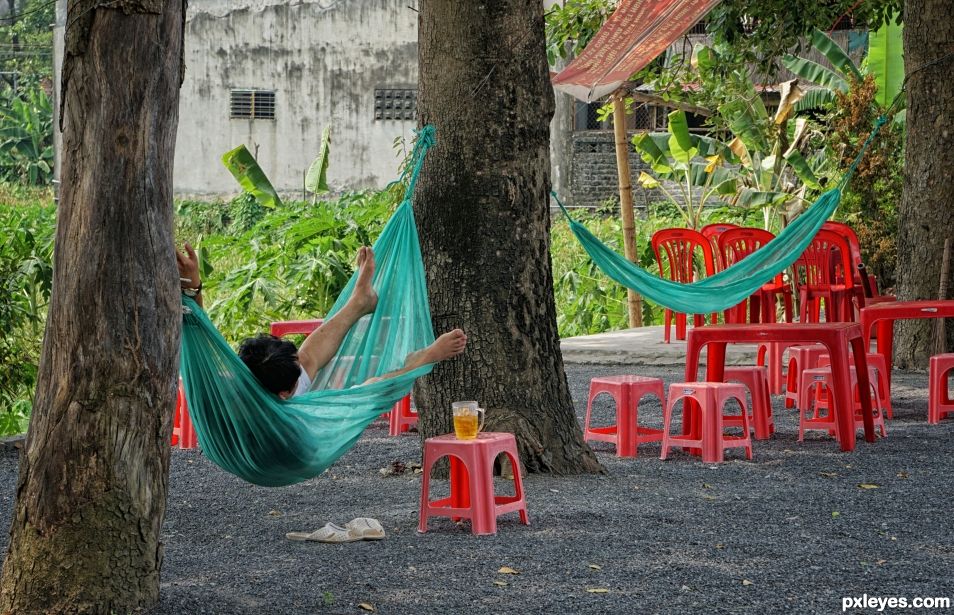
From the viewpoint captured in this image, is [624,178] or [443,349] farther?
[624,178]

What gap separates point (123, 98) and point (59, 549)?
914 mm

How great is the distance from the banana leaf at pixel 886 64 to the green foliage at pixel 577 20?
250cm

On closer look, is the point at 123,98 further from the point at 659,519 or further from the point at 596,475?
the point at 596,475

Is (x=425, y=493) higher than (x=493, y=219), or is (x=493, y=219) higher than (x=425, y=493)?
(x=493, y=219)

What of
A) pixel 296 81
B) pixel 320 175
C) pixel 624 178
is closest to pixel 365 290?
pixel 624 178

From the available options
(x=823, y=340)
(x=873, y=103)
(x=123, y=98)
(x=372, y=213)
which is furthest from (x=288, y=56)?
(x=123, y=98)

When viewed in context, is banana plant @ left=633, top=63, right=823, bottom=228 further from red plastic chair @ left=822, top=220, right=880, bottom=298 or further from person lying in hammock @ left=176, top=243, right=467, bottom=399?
person lying in hammock @ left=176, top=243, right=467, bottom=399

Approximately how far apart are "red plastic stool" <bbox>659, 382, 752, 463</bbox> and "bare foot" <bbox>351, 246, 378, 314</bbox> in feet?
4.14

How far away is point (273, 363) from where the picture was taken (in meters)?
3.46

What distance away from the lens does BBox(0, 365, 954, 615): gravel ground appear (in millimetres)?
2754

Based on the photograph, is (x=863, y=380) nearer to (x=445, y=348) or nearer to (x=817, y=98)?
(x=445, y=348)

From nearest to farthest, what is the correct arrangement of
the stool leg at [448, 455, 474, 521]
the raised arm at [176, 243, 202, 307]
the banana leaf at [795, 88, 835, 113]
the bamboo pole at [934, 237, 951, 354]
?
the raised arm at [176, 243, 202, 307] < the stool leg at [448, 455, 474, 521] < the bamboo pole at [934, 237, 951, 354] < the banana leaf at [795, 88, 835, 113]

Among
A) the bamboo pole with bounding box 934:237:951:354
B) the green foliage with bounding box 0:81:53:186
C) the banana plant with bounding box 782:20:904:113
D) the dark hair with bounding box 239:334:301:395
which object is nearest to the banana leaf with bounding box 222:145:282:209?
the banana plant with bounding box 782:20:904:113

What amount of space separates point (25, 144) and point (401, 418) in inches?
651
